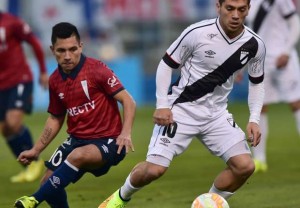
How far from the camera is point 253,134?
801 centimetres

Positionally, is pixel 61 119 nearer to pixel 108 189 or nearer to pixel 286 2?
pixel 108 189

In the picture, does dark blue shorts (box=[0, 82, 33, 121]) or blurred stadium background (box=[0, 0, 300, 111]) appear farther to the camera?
blurred stadium background (box=[0, 0, 300, 111])

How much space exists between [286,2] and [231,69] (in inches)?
157

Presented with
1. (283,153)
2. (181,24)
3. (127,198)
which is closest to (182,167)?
(283,153)

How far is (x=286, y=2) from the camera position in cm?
1195

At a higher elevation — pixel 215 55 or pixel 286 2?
pixel 215 55

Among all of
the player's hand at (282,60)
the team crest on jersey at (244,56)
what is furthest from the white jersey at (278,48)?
the team crest on jersey at (244,56)

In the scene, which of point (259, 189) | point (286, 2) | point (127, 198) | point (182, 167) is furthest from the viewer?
point (182, 167)

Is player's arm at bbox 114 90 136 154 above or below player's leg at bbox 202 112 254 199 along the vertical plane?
above

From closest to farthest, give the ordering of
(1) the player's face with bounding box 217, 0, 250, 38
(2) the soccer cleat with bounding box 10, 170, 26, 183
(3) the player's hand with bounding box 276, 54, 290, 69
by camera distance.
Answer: (1) the player's face with bounding box 217, 0, 250, 38
(2) the soccer cleat with bounding box 10, 170, 26, 183
(3) the player's hand with bounding box 276, 54, 290, 69

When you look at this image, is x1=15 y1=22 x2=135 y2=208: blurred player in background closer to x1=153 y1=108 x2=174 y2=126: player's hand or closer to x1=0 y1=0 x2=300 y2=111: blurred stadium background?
x1=153 y1=108 x2=174 y2=126: player's hand

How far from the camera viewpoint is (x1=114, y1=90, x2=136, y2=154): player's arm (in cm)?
782

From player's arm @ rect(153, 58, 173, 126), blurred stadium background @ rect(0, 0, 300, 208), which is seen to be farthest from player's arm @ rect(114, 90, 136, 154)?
blurred stadium background @ rect(0, 0, 300, 208)

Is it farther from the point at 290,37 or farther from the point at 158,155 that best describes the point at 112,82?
the point at 290,37
